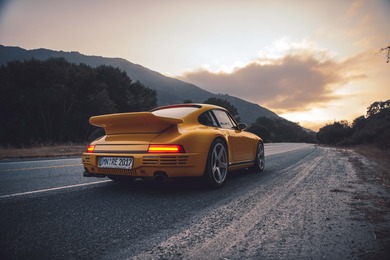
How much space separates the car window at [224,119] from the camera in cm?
503

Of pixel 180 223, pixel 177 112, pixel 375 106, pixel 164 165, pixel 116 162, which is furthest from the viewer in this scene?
pixel 375 106

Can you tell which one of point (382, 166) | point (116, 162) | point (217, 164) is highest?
point (116, 162)

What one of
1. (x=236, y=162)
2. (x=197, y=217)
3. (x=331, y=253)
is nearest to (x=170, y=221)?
(x=197, y=217)

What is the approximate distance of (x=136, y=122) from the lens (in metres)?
3.80

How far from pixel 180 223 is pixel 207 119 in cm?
242

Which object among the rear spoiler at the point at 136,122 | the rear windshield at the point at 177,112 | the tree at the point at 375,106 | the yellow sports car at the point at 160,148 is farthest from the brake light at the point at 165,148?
the tree at the point at 375,106

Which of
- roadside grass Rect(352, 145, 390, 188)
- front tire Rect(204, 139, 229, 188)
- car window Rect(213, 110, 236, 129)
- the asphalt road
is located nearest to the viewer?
the asphalt road

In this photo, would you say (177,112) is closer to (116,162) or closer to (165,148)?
(165,148)

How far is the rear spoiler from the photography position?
12.1 feet

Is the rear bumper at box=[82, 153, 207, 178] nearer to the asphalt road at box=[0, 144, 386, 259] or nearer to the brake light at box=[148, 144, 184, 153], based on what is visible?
the brake light at box=[148, 144, 184, 153]

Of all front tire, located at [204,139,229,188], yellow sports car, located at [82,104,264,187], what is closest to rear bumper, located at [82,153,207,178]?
yellow sports car, located at [82,104,264,187]

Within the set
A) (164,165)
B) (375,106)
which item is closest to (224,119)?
(164,165)

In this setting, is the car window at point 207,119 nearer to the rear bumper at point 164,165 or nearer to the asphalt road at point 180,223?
the rear bumper at point 164,165

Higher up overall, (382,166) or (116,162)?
(116,162)
